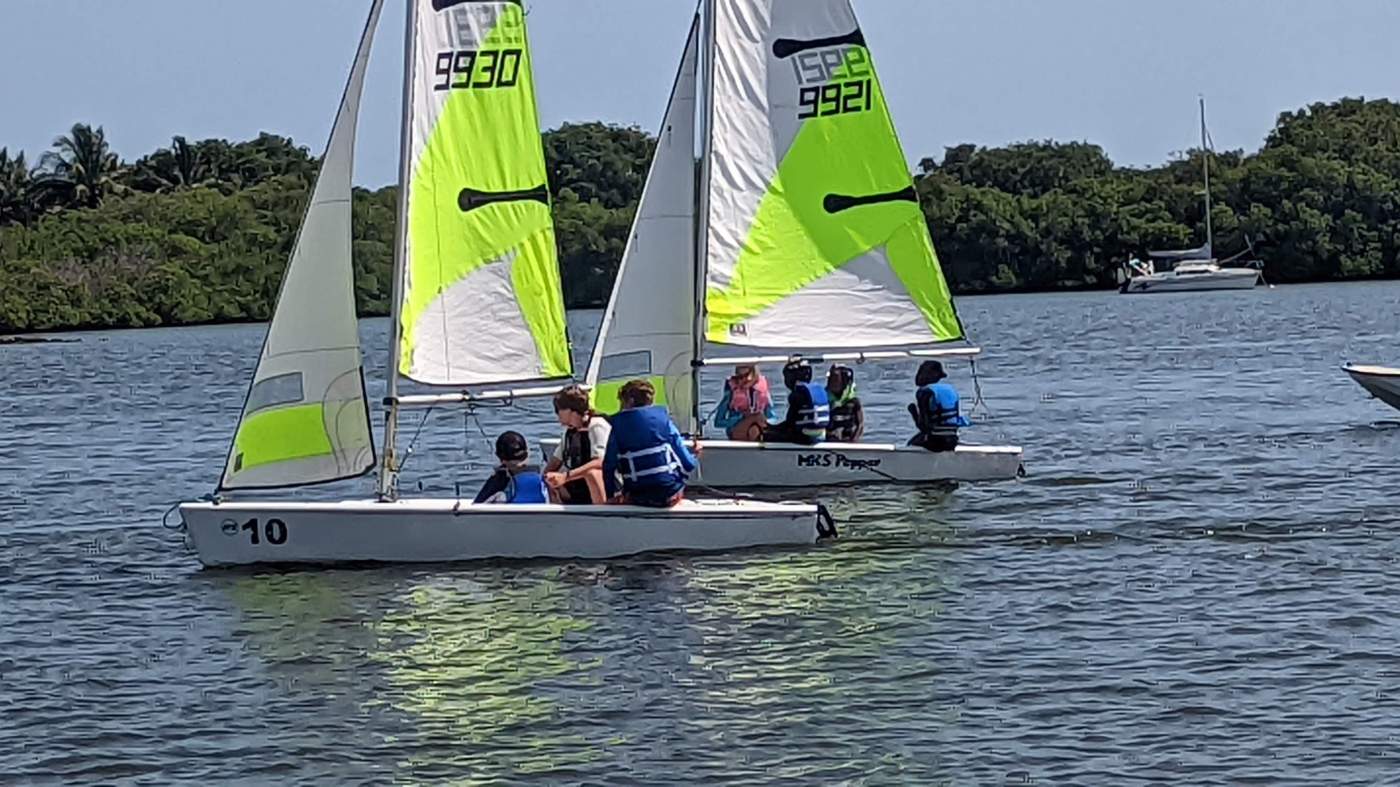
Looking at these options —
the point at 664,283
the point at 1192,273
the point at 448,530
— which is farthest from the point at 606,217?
the point at 448,530

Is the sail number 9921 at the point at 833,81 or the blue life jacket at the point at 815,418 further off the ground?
the sail number 9921 at the point at 833,81

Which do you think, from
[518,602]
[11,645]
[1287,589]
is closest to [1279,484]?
[1287,589]

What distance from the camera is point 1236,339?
60531 millimetres

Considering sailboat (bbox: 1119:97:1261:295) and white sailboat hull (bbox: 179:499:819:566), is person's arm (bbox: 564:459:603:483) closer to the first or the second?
white sailboat hull (bbox: 179:499:819:566)

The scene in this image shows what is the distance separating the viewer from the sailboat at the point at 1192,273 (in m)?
104

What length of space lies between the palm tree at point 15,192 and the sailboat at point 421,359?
327 ft

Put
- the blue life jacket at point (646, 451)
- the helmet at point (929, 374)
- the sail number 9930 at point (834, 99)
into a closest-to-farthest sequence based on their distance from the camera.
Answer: the blue life jacket at point (646, 451) < the helmet at point (929, 374) < the sail number 9930 at point (834, 99)

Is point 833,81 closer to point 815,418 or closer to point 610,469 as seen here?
point 815,418

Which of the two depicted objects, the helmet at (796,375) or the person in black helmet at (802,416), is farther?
the helmet at (796,375)

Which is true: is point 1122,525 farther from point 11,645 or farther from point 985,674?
point 11,645

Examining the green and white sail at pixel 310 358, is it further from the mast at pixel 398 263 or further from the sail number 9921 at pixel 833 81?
the sail number 9921 at pixel 833 81

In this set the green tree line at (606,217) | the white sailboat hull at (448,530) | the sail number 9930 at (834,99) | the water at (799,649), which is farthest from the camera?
the green tree line at (606,217)

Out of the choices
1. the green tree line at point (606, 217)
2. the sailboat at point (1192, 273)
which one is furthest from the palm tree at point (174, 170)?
the sailboat at point (1192, 273)

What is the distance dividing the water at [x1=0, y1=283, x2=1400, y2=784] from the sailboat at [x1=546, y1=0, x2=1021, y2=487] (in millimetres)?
996
